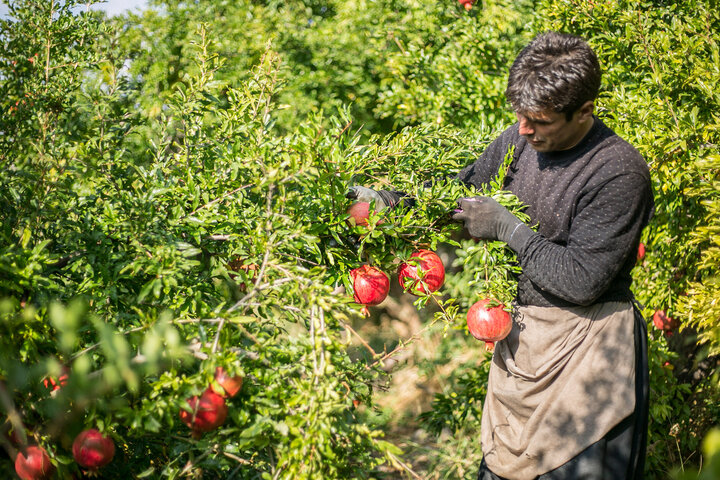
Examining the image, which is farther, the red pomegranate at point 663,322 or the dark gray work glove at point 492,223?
the red pomegranate at point 663,322

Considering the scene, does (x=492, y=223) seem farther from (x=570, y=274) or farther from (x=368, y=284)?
(x=368, y=284)

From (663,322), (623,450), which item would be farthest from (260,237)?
(663,322)

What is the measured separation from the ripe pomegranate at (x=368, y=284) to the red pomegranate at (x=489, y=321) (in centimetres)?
29

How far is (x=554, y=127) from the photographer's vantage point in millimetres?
1589

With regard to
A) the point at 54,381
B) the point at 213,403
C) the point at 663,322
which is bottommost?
the point at 663,322

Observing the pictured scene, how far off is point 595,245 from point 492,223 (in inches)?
11.0

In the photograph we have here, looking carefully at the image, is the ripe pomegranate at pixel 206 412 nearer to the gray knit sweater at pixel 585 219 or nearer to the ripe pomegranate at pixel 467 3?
the gray knit sweater at pixel 585 219

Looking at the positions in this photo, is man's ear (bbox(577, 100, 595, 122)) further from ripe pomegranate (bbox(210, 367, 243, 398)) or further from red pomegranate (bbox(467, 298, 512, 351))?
ripe pomegranate (bbox(210, 367, 243, 398))

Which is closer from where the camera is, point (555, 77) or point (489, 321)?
point (555, 77)

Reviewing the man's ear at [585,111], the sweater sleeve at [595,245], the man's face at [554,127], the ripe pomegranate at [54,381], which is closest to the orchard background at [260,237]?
the ripe pomegranate at [54,381]

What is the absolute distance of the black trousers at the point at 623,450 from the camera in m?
1.62

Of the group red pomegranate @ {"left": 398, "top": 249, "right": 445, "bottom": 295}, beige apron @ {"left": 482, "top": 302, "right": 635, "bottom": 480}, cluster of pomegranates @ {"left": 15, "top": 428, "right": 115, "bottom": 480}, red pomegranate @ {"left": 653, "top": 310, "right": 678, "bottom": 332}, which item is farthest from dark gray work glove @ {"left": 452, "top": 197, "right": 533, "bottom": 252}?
red pomegranate @ {"left": 653, "top": 310, "right": 678, "bottom": 332}

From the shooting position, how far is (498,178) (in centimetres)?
181

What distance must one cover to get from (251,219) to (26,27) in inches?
44.1
